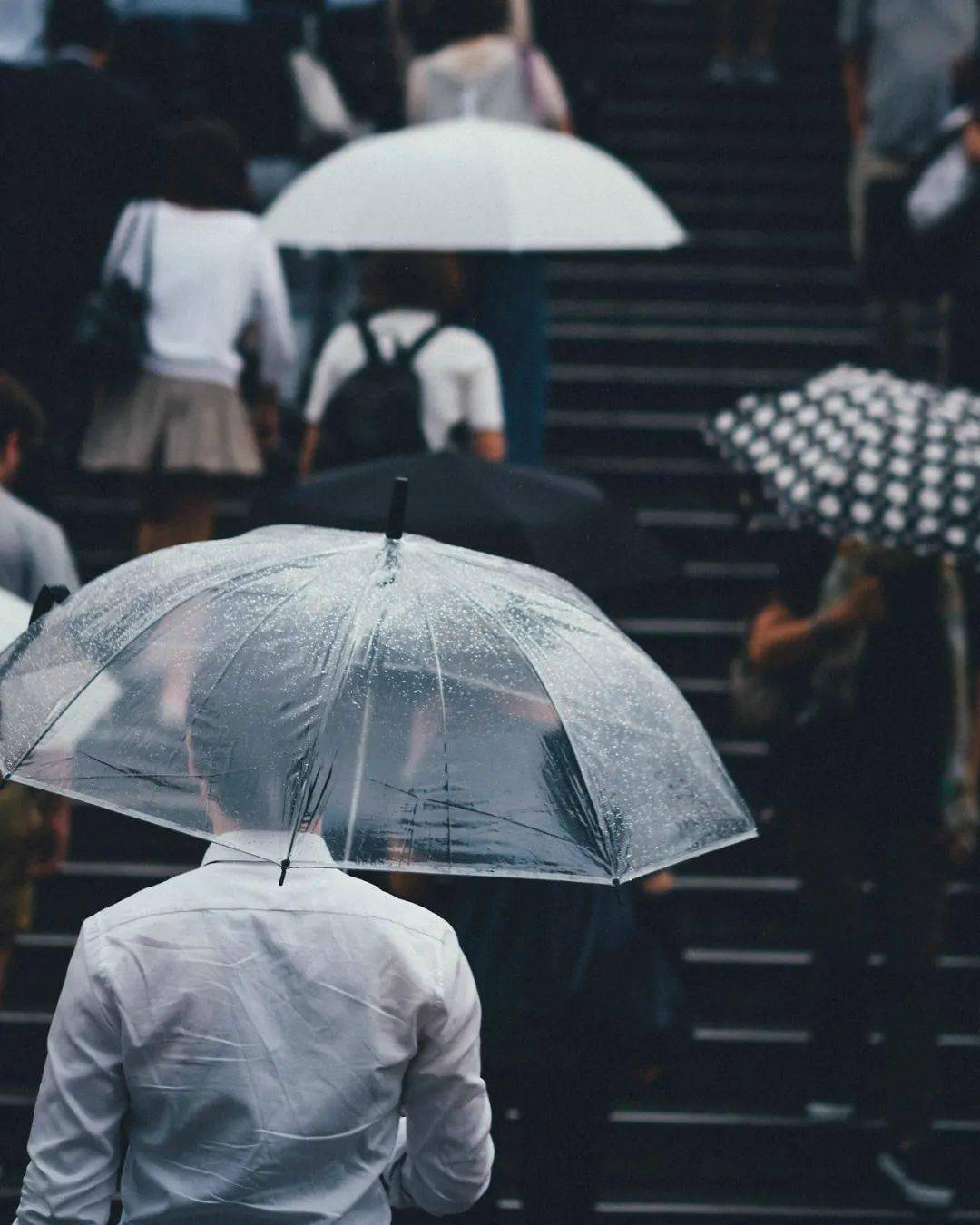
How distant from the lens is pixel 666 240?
6.36m

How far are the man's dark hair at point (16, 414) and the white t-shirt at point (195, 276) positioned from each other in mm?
2053

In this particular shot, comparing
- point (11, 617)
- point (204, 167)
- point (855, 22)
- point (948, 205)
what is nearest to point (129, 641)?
point (11, 617)

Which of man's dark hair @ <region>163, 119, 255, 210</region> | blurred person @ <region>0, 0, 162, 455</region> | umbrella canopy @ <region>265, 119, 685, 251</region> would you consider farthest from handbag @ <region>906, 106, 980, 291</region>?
blurred person @ <region>0, 0, 162, 455</region>

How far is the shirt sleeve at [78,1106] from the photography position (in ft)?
9.50

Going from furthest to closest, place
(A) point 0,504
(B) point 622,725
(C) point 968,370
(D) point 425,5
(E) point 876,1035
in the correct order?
(D) point 425,5 → (C) point 968,370 → (E) point 876,1035 → (A) point 0,504 → (B) point 622,725

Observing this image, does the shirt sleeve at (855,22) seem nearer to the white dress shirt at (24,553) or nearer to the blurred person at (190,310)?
the blurred person at (190,310)

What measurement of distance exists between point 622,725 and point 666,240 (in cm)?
337

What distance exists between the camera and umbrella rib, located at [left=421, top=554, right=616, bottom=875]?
10.2 ft

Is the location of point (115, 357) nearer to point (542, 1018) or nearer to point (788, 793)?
point (788, 793)

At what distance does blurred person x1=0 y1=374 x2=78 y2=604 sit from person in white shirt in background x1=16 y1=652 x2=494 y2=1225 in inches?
79.5

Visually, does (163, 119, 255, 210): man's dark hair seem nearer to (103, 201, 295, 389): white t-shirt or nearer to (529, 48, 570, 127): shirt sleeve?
(103, 201, 295, 389): white t-shirt

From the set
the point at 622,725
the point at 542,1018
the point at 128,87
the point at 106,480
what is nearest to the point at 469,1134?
the point at 622,725

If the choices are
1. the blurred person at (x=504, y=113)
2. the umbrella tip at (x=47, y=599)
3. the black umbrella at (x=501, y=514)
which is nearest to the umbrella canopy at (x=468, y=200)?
the blurred person at (x=504, y=113)

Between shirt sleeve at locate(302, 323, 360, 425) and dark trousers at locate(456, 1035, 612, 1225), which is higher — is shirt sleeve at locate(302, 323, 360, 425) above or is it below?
above
